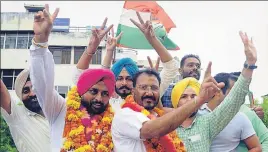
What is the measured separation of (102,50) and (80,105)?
22664mm

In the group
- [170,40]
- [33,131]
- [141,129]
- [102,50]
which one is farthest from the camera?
[102,50]

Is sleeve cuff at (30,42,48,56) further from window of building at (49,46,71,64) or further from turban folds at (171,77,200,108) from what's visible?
window of building at (49,46,71,64)

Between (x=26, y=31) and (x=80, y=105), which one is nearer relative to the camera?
(x=80, y=105)

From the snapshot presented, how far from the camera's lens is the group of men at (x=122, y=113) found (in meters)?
2.96

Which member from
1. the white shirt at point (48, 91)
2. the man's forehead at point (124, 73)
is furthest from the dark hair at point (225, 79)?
the white shirt at point (48, 91)

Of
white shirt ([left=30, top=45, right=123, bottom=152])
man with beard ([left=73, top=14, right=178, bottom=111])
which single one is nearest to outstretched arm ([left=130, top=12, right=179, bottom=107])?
man with beard ([left=73, top=14, right=178, bottom=111])

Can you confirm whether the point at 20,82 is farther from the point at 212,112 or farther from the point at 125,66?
the point at 212,112

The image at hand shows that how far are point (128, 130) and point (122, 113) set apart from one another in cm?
18

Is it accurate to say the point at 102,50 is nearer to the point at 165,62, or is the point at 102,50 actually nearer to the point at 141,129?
the point at 165,62

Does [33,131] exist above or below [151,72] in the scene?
below

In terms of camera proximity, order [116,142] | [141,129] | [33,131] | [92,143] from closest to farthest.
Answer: [141,129] → [116,142] → [92,143] → [33,131]

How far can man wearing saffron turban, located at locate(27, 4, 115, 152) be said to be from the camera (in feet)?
10.6

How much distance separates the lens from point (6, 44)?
88.4 feet

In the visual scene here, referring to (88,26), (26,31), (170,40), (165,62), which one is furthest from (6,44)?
(165,62)
